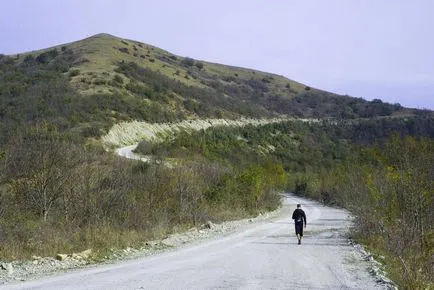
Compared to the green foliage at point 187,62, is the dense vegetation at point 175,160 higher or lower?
lower

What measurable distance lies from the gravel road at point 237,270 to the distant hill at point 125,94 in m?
27.3

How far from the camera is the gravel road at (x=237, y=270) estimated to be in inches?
496

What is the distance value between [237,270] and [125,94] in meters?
56.9

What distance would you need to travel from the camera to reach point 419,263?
1078cm

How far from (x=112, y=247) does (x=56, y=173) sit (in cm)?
590

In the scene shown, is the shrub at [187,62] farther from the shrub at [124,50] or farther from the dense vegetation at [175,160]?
the shrub at [124,50]

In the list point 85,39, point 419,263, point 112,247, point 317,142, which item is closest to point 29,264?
point 112,247

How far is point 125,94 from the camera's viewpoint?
69375 mm

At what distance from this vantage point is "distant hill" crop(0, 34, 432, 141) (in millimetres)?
56906

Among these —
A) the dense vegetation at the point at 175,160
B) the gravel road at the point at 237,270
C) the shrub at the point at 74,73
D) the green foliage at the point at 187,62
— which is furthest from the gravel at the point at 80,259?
the green foliage at the point at 187,62

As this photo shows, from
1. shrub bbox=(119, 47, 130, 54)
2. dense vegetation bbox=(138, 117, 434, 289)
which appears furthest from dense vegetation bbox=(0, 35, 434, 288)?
shrub bbox=(119, 47, 130, 54)

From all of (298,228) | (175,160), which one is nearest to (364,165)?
(298,228)

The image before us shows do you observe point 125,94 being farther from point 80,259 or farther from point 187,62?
point 187,62

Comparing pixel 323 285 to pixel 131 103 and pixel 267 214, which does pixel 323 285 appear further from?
pixel 131 103
